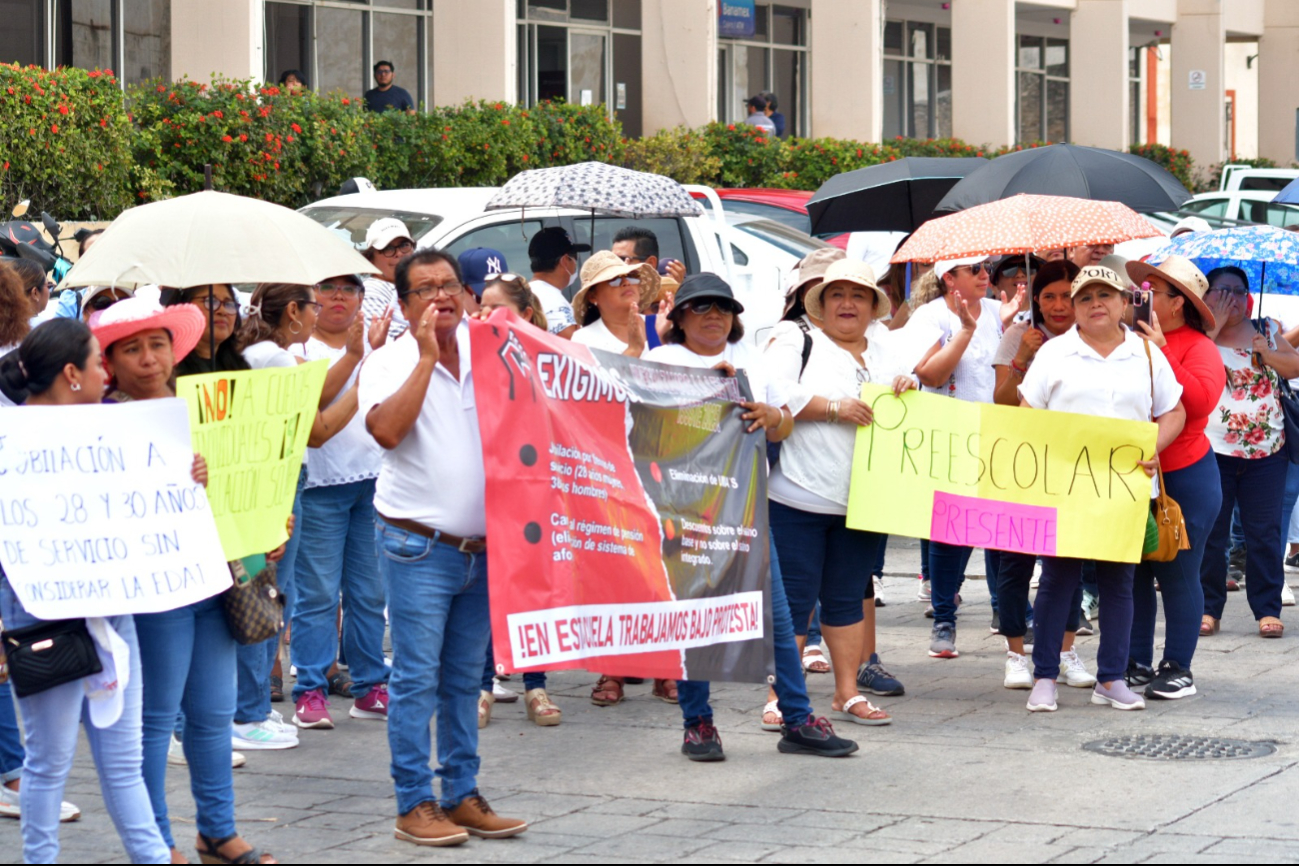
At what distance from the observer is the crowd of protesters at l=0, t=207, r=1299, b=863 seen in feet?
17.9

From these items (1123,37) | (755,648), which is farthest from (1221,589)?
(1123,37)

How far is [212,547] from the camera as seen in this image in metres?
5.43

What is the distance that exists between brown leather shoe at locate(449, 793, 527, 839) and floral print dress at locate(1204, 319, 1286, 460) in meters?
5.06

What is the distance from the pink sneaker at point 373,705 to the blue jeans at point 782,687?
58.5 inches

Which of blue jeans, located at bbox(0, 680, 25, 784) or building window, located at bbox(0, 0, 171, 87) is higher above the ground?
building window, located at bbox(0, 0, 171, 87)

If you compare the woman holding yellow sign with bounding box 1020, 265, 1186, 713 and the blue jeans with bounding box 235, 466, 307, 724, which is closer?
the blue jeans with bounding box 235, 466, 307, 724

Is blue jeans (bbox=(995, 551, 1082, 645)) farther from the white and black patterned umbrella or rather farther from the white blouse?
the white and black patterned umbrella

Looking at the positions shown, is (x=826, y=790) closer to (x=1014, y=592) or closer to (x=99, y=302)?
(x=1014, y=592)

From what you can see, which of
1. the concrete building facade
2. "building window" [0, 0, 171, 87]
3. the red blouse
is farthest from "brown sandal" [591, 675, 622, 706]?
"building window" [0, 0, 171, 87]

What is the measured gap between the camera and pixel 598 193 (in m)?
9.18

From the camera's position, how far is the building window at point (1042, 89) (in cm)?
3741

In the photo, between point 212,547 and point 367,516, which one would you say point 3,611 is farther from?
point 367,516

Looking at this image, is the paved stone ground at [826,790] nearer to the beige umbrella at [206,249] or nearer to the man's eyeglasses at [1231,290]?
the beige umbrella at [206,249]

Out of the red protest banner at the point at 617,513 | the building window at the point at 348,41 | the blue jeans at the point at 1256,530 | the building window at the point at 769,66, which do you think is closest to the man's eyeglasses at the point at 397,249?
the red protest banner at the point at 617,513
